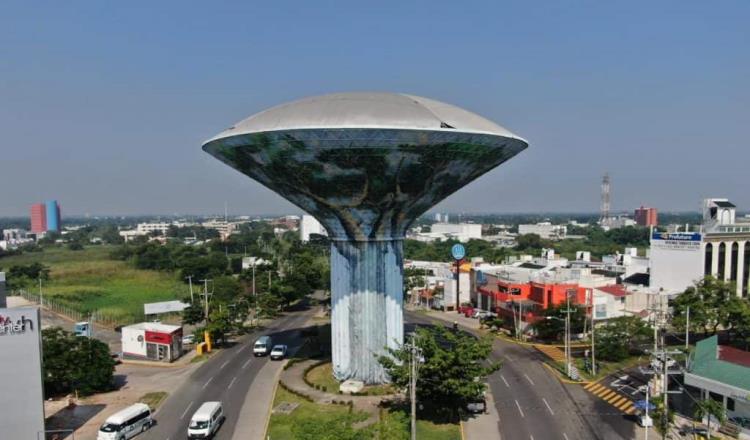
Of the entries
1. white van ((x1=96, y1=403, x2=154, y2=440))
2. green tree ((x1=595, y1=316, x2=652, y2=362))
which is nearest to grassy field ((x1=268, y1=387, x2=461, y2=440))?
white van ((x1=96, y1=403, x2=154, y2=440))

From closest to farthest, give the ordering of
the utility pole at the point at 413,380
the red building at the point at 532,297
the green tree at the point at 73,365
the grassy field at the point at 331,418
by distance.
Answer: the utility pole at the point at 413,380, the grassy field at the point at 331,418, the green tree at the point at 73,365, the red building at the point at 532,297

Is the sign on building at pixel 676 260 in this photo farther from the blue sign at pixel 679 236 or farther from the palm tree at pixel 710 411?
the palm tree at pixel 710 411

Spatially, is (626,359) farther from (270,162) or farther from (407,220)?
(270,162)

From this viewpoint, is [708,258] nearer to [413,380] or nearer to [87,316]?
[413,380]

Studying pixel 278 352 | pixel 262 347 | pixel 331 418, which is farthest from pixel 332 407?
pixel 262 347

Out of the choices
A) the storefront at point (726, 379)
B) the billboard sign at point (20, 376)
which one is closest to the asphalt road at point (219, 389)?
the billboard sign at point (20, 376)
